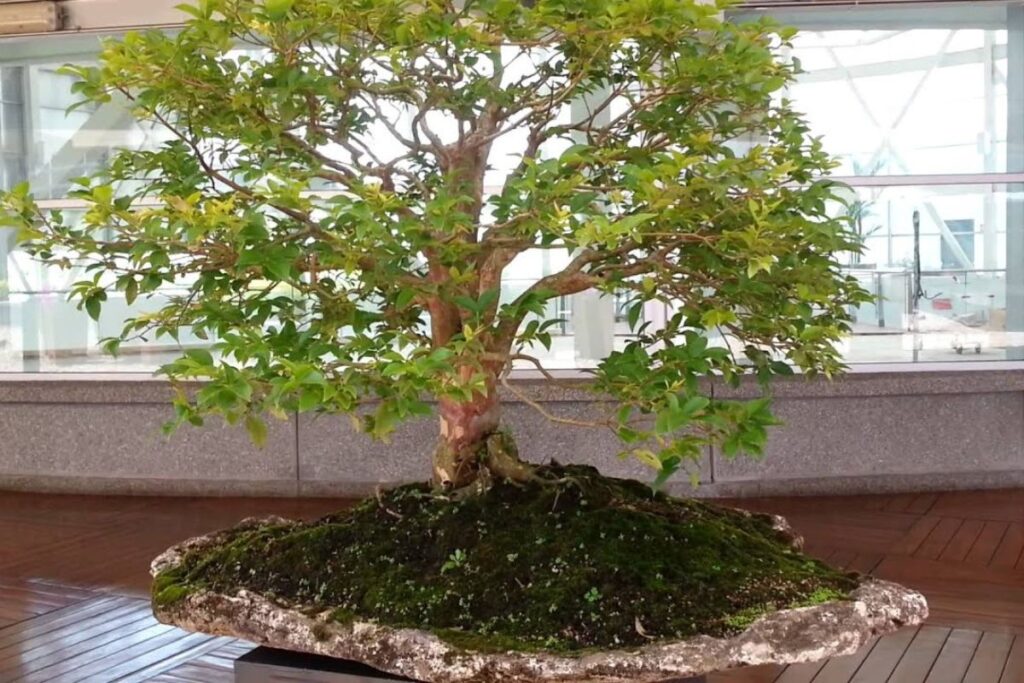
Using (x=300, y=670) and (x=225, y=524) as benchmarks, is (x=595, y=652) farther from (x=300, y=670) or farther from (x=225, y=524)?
(x=225, y=524)

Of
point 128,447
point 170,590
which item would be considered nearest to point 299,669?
Result: point 170,590

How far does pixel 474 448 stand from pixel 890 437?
122 inches

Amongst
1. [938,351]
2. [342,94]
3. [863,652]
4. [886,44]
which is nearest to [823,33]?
[886,44]

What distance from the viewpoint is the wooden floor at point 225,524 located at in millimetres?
2410

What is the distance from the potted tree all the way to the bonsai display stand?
0.10 metres

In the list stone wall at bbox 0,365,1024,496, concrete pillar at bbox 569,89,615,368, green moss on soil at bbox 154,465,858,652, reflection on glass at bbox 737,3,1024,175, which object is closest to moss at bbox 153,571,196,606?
green moss on soil at bbox 154,465,858,652

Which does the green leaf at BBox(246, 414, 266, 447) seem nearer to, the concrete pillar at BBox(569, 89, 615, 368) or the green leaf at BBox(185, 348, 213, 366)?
the green leaf at BBox(185, 348, 213, 366)

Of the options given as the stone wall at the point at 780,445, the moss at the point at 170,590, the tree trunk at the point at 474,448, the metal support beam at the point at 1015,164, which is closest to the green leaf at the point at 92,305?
the moss at the point at 170,590

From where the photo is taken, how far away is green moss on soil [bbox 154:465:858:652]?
1353 millimetres

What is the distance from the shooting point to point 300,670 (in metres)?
1.50

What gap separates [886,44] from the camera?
4598 mm

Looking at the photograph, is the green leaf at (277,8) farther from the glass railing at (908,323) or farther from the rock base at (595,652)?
the glass railing at (908,323)

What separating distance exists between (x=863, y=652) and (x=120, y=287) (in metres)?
1.88

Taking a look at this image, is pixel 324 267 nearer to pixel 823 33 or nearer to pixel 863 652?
pixel 863 652
